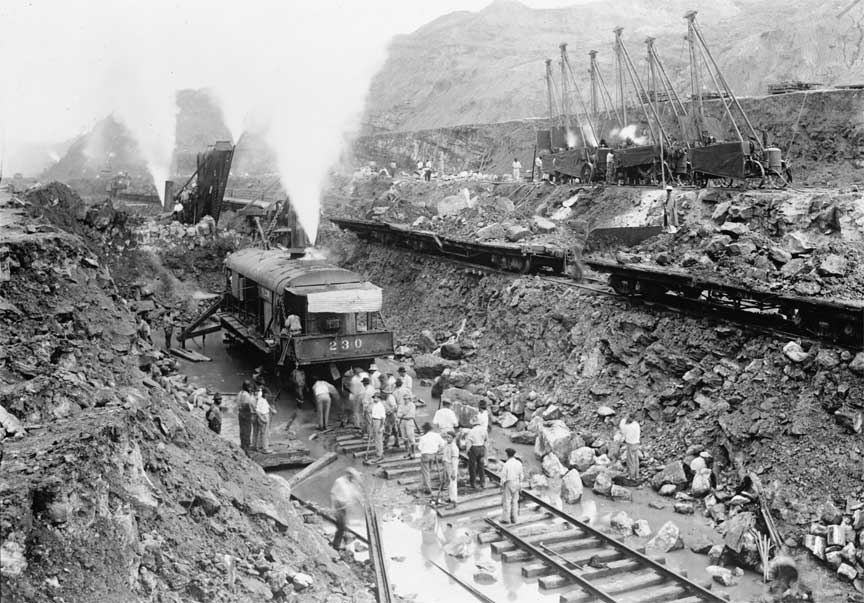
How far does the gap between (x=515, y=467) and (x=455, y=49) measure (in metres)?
69.6

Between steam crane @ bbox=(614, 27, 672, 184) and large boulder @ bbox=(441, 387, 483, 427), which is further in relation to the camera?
steam crane @ bbox=(614, 27, 672, 184)

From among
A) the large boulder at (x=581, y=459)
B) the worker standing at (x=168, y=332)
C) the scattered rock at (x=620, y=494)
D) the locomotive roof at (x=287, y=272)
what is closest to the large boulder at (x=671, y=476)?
the scattered rock at (x=620, y=494)

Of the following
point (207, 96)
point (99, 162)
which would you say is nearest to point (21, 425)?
point (99, 162)

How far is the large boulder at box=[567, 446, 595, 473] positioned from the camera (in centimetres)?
1241

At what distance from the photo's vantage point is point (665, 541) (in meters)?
9.81

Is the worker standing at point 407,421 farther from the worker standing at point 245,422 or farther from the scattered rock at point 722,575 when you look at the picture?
the scattered rock at point 722,575

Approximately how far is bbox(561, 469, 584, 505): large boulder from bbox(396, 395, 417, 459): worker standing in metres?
2.84

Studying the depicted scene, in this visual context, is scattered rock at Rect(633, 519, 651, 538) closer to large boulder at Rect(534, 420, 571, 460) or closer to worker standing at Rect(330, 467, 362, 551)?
large boulder at Rect(534, 420, 571, 460)

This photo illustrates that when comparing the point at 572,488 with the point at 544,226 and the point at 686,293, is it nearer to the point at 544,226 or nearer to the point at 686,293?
the point at 686,293

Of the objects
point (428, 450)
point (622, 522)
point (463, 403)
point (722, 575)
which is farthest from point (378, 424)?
point (722, 575)

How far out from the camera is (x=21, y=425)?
652 cm

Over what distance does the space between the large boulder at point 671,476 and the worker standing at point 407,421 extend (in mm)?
3969

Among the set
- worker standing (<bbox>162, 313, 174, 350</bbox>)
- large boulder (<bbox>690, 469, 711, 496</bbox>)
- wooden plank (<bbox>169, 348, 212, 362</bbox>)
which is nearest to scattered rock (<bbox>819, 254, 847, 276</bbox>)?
large boulder (<bbox>690, 469, 711, 496</bbox>)

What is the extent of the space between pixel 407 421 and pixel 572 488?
3.25 meters
